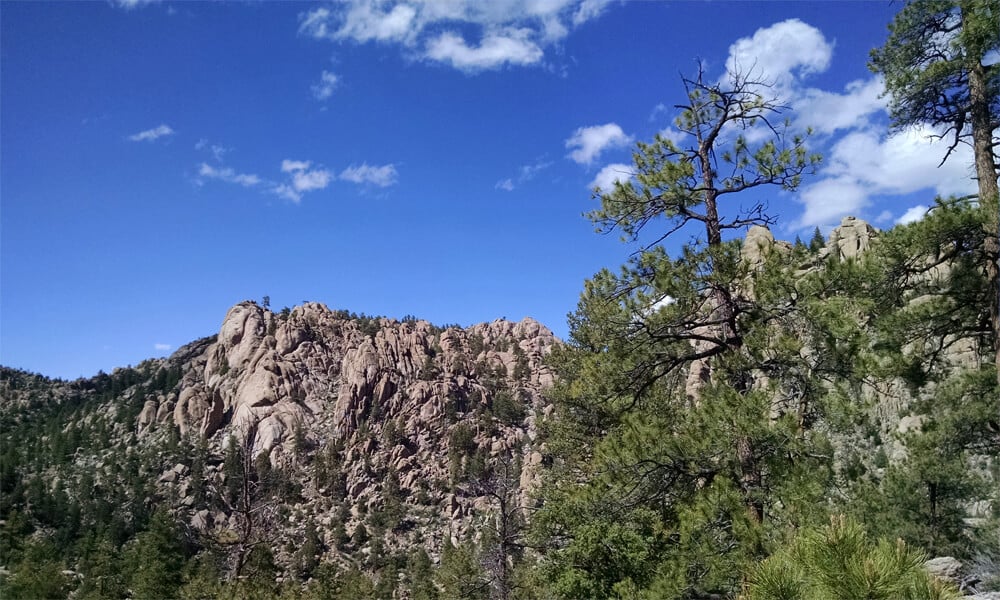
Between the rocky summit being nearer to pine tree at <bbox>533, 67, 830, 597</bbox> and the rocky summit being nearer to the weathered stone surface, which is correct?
the weathered stone surface

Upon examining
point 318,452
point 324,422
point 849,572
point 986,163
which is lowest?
point 849,572

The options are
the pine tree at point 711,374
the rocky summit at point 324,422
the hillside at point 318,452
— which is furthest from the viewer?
the rocky summit at point 324,422

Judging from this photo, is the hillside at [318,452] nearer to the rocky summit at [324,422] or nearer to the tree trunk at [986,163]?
the rocky summit at [324,422]

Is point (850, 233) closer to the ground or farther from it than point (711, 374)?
farther from it

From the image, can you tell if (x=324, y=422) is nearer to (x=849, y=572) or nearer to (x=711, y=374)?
(x=711, y=374)

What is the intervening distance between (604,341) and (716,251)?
2018 millimetres

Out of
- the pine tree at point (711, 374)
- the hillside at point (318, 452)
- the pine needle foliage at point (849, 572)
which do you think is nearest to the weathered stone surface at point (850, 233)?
the hillside at point (318, 452)

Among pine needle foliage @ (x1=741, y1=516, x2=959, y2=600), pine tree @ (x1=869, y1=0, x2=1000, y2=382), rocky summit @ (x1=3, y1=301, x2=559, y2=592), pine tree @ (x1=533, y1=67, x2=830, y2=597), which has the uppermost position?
rocky summit @ (x1=3, y1=301, x2=559, y2=592)

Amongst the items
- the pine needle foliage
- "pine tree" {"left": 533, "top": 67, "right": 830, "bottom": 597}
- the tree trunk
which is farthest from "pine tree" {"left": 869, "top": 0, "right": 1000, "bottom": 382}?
the pine needle foliage

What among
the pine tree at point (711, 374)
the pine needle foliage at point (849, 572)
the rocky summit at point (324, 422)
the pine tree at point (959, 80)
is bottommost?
the pine needle foliage at point (849, 572)

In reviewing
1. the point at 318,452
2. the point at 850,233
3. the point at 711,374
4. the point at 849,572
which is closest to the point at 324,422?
the point at 318,452

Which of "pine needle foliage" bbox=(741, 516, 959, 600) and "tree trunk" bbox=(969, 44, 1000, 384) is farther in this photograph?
"tree trunk" bbox=(969, 44, 1000, 384)

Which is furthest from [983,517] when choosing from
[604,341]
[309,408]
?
[309,408]

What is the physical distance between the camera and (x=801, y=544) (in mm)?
3979
